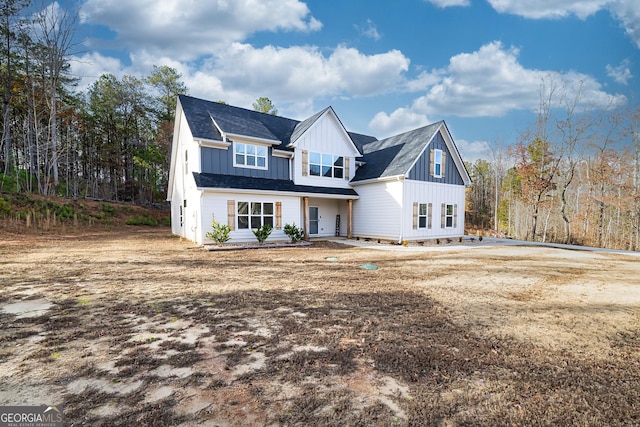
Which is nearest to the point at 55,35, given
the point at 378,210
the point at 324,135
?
the point at 324,135

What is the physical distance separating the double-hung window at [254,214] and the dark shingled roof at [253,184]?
87 cm

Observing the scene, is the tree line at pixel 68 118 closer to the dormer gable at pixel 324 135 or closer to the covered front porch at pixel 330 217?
the dormer gable at pixel 324 135

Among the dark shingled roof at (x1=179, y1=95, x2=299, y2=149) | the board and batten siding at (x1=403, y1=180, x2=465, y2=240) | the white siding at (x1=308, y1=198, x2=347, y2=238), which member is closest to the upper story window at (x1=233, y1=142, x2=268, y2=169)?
the dark shingled roof at (x1=179, y1=95, x2=299, y2=149)

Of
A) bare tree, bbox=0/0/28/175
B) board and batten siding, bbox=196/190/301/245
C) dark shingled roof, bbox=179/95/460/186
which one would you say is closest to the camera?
board and batten siding, bbox=196/190/301/245

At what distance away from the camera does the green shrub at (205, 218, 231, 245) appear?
12.0 meters

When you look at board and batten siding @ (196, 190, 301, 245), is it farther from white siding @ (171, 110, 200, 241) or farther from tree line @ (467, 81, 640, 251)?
tree line @ (467, 81, 640, 251)

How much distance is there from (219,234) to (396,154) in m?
10.7

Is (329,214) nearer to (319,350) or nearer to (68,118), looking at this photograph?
(319,350)

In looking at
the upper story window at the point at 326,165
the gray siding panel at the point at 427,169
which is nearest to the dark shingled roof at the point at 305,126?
the upper story window at the point at 326,165

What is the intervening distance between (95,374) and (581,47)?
106ft

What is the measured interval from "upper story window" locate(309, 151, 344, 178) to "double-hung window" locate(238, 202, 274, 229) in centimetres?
359

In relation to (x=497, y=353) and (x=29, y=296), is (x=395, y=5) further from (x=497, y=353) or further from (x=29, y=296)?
(x=29, y=296)

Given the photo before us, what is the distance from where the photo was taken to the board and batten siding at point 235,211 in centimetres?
1252

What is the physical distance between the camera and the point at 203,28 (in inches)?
542
